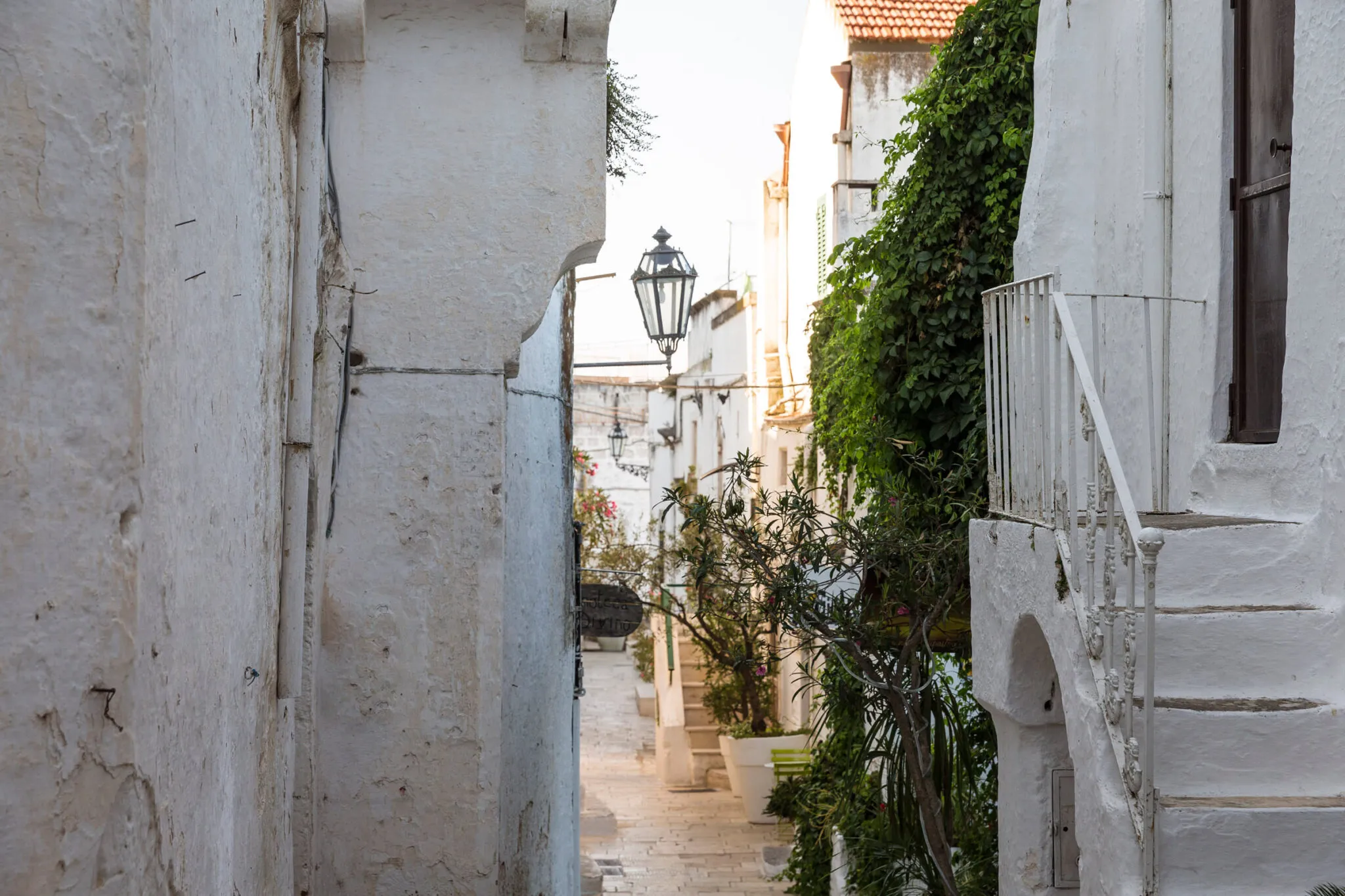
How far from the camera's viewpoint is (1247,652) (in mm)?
4234

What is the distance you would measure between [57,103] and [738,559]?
488cm

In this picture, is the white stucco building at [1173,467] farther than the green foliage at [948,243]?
No

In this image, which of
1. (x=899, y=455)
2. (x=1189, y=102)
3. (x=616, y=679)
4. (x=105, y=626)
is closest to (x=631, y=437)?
(x=616, y=679)

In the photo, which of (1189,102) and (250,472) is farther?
(1189,102)

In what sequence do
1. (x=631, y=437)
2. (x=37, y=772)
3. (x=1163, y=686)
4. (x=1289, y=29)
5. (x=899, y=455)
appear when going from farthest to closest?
(x=631, y=437), (x=899, y=455), (x=1289, y=29), (x=1163, y=686), (x=37, y=772)

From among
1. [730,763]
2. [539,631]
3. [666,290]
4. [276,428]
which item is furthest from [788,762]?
[276,428]

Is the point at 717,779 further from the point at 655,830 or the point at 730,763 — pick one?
the point at 655,830

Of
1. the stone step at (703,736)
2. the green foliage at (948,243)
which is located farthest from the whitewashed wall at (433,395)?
the stone step at (703,736)

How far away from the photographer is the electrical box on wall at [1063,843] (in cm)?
492

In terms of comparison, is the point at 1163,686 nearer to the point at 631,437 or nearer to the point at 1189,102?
the point at 1189,102

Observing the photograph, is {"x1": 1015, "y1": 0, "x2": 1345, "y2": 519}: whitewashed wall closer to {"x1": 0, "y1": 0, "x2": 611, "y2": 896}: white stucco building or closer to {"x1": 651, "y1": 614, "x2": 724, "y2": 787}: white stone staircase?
{"x1": 0, "y1": 0, "x2": 611, "y2": 896}: white stucco building

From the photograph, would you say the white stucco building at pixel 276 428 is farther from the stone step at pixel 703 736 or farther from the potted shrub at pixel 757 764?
the stone step at pixel 703 736

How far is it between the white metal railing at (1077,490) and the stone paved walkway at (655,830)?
6.85m

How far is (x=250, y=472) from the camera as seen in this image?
363cm
